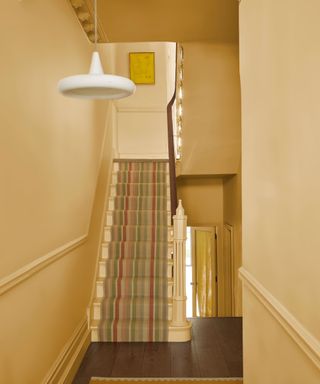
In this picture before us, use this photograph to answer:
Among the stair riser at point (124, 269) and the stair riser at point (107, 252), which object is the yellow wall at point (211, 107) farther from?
the stair riser at point (124, 269)

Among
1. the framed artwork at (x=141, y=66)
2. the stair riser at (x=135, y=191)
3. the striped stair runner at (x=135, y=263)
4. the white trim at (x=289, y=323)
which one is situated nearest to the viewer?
the white trim at (x=289, y=323)

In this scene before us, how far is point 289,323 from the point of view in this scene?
166 cm

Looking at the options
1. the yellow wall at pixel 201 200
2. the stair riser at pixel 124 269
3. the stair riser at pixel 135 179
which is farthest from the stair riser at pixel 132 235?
the yellow wall at pixel 201 200

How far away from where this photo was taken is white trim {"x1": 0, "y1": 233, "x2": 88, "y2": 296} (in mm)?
2082

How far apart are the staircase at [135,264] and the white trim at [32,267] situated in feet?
3.95

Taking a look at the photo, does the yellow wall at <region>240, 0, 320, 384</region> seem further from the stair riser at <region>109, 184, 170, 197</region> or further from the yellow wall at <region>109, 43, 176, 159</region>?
the yellow wall at <region>109, 43, 176, 159</region>

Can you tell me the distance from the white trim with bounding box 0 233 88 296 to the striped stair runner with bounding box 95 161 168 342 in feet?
3.95

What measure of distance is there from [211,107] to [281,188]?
4685 mm

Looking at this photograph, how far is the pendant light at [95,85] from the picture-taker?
73.0 inches

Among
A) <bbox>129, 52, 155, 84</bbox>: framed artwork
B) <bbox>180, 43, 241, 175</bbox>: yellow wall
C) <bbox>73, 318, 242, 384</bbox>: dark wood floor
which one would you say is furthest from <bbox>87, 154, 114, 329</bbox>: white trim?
<bbox>129, 52, 155, 84</bbox>: framed artwork

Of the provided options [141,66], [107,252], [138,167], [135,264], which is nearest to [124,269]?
[135,264]

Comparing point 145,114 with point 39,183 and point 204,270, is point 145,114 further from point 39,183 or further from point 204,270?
point 39,183

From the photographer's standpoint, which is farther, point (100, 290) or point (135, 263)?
point (135, 263)

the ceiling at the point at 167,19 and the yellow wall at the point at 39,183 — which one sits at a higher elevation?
the ceiling at the point at 167,19
